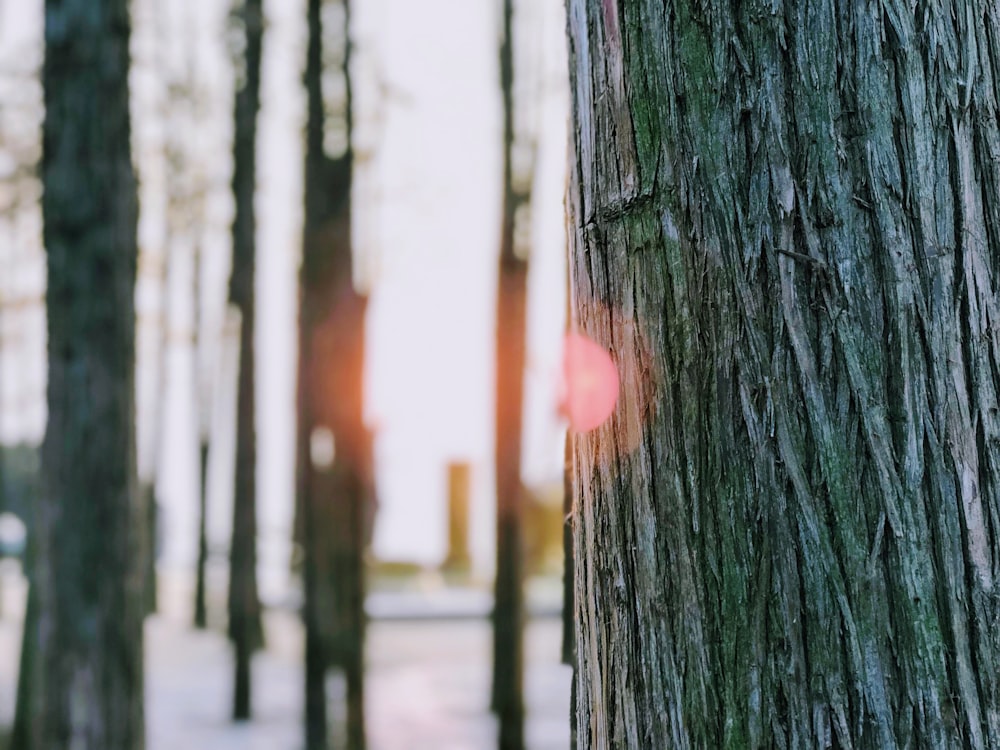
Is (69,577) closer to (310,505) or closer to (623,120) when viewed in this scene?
(623,120)

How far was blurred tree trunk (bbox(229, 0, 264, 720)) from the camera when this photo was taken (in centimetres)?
1137

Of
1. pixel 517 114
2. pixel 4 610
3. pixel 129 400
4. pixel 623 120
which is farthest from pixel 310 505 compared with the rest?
pixel 4 610

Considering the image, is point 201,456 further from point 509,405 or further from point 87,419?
point 87,419

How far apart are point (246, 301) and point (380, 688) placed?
5121mm

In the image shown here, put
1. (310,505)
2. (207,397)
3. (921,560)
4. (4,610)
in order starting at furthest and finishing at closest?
(4,610) < (207,397) < (310,505) < (921,560)

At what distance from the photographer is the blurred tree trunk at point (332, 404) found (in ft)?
26.9

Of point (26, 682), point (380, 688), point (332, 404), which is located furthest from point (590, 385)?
point (380, 688)

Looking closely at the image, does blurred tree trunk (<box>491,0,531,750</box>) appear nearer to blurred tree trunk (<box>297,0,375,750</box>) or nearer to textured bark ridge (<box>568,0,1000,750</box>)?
blurred tree trunk (<box>297,0,375,750</box>)

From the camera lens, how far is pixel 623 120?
1.17 m

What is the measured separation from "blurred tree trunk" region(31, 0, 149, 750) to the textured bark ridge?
12.0ft

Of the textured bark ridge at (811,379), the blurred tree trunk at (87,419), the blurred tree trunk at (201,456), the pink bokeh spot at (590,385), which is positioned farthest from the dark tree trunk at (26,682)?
the textured bark ridge at (811,379)

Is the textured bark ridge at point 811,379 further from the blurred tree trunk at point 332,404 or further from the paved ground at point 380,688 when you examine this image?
the blurred tree trunk at point 332,404

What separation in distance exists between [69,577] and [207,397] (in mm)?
11723

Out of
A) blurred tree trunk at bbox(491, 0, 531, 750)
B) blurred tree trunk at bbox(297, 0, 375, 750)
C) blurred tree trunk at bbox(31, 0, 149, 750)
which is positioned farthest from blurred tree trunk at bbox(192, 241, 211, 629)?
blurred tree trunk at bbox(31, 0, 149, 750)
